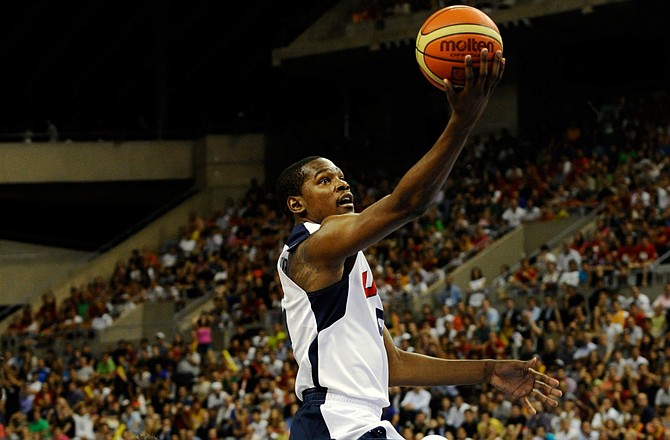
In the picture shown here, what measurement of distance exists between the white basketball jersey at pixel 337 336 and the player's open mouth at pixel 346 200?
0.17 meters

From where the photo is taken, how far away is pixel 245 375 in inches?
754

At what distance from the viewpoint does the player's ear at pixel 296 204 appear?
5.34m

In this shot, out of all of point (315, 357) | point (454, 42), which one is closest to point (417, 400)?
point (315, 357)

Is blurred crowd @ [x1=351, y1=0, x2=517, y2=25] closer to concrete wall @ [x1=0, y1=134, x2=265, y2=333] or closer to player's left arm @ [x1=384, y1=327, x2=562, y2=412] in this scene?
concrete wall @ [x1=0, y1=134, x2=265, y2=333]

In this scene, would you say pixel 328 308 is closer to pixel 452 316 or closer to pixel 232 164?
pixel 452 316

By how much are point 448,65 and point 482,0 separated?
22.8m

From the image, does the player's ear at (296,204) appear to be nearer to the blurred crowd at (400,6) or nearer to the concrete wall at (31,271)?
the blurred crowd at (400,6)

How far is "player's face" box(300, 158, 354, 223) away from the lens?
17.4 feet

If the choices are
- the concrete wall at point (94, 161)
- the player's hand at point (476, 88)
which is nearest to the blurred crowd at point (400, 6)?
the concrete wall at point (94, 161)

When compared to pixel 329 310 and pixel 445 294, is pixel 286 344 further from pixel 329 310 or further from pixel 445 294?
pixel 329 310

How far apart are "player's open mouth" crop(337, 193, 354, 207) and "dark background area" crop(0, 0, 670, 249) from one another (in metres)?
23.8

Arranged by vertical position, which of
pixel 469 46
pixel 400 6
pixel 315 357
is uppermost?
pixel 400 6

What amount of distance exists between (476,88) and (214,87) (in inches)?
1316

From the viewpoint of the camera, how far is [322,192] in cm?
530
